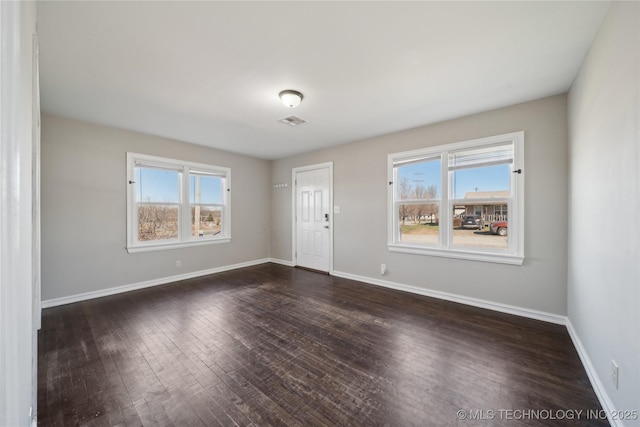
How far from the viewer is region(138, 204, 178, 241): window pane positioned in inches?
163

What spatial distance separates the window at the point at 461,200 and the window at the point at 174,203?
3323mm

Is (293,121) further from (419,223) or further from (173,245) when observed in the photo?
(173,245)

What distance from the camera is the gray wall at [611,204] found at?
53.7 inches

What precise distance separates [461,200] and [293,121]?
253cm

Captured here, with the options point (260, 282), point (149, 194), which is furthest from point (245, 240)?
point (149, 194)

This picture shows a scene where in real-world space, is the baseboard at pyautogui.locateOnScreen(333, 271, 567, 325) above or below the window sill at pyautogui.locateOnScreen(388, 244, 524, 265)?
below

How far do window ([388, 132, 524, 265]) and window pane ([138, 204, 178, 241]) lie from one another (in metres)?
3.72

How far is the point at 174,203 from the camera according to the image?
14.7 ft

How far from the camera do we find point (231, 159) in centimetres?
530

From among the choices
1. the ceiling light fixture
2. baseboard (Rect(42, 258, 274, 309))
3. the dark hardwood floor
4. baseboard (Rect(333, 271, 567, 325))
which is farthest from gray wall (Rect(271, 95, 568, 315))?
baseboard (Rect(42, 258, 274, 309))

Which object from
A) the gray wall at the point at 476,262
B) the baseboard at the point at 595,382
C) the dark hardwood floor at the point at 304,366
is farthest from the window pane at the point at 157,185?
the baseboard at the point at 595,382

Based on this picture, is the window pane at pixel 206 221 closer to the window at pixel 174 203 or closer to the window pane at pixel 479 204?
the window at pixel 174 203

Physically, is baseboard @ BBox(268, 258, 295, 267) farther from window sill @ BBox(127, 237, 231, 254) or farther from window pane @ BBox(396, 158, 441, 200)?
window pane @ BBox(396, 158, 441, 200)

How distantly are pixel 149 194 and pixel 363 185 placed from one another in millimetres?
3551
